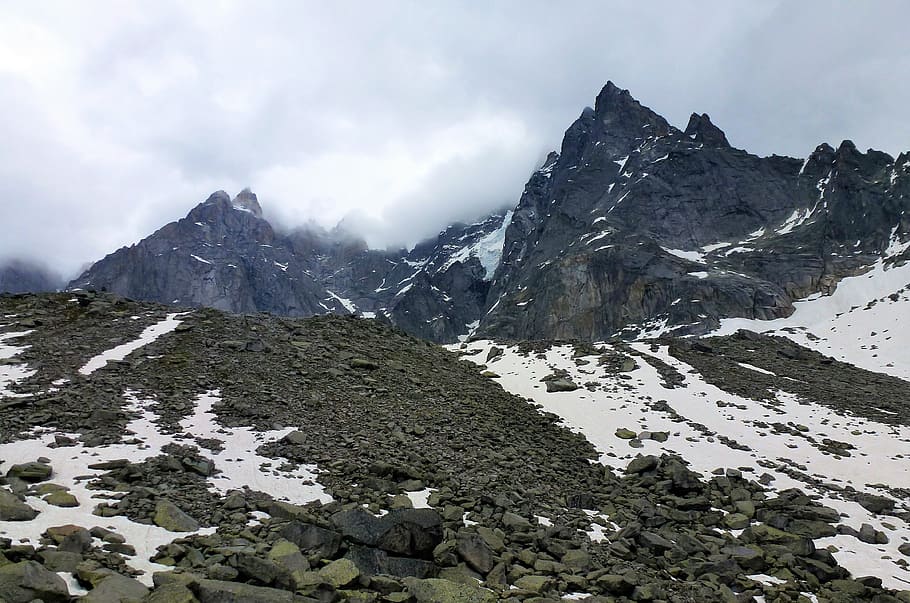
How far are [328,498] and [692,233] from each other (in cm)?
14575

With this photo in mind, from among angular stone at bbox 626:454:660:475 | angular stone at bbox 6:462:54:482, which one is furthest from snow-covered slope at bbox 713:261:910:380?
angular stone at bbox 6:462:54:482

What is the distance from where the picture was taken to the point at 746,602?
11617 mm

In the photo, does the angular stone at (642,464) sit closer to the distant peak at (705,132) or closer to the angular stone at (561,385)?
the angular stone at (561,385)

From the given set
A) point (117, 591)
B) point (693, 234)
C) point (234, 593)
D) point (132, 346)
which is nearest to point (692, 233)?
point (693, 234)

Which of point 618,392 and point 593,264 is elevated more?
point 593,264

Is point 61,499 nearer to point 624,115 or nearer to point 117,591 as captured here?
point 117,591

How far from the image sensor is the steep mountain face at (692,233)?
350 ft

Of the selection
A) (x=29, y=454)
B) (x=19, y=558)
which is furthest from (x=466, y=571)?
(x=29, y=454)

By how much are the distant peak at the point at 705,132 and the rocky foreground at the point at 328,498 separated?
165m

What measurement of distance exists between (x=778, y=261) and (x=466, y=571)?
405ft

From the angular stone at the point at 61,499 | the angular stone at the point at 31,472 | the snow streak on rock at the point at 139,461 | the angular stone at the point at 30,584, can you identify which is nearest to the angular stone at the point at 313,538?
the snow streak on rock at the point at 139,461

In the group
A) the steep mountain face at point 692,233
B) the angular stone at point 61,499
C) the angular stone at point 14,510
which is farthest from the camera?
the steep mountain face at point 692,233

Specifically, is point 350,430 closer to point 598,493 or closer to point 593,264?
point 598,493

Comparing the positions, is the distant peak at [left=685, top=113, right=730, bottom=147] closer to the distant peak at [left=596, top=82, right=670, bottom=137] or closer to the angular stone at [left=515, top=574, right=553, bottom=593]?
the distant peak at [left=596, top=82, right=670, bottom=137]
